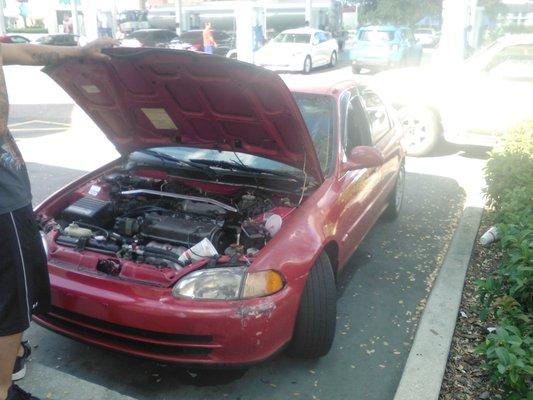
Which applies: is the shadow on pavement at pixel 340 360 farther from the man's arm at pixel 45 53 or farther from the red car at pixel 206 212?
the man's arm at pixel 45 53

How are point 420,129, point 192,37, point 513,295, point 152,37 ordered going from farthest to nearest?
point 152,37
point 192,37
point 420,129
point 513,295

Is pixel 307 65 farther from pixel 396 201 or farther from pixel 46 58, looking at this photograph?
pixel 46 58

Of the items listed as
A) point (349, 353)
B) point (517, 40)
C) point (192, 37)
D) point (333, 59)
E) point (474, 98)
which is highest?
point (192, 37)

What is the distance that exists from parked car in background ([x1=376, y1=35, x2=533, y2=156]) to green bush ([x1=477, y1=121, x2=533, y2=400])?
3.49 metres

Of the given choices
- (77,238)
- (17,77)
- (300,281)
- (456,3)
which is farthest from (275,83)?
(17,77)

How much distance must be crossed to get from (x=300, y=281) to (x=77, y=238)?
4.33 feet

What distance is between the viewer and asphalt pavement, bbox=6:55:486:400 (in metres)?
2.87

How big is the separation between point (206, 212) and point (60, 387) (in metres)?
1.31

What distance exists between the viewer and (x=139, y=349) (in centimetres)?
269

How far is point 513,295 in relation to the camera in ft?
9.39

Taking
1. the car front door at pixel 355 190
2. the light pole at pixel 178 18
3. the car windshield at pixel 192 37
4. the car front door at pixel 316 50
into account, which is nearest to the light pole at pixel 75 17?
the light pole at pixel 178 18

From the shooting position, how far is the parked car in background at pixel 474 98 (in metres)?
7.78

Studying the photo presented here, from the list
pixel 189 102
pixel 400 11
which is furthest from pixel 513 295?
pixel 400 11

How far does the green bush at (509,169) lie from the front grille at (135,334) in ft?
9.66
